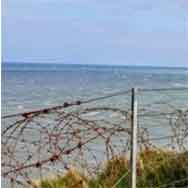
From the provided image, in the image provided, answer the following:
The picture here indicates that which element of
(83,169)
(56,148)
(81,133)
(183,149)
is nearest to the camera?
(56,148)

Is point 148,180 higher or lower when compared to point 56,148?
lower

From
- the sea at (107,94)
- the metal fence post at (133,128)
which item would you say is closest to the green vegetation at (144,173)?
the sea at (107,94)

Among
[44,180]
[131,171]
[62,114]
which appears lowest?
[44,180]

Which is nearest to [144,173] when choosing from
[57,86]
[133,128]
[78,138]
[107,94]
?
[78,138]

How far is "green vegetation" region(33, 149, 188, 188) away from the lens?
4.38 m

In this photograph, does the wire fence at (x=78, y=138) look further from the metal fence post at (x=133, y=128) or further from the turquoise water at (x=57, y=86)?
the turquoise water at (x=57, y=86)

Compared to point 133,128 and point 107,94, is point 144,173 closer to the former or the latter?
point 133,128

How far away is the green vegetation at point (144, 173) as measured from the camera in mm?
4379

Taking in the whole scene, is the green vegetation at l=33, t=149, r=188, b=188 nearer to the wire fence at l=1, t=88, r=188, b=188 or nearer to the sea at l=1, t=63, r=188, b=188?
the wire fence at l=1, t=88, r=188, b=188

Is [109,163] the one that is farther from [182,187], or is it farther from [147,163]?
[182,187]

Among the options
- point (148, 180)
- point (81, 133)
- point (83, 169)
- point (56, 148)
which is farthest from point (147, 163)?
point (56, 148)

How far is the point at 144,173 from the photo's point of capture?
4484 millimetres

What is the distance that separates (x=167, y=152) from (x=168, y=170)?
18 cm

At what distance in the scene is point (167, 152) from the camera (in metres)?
4.73
